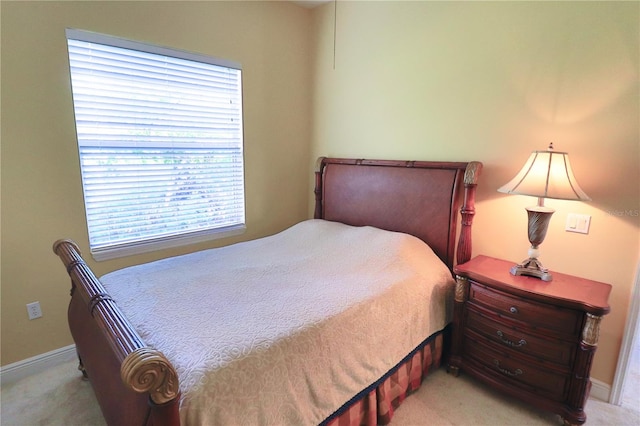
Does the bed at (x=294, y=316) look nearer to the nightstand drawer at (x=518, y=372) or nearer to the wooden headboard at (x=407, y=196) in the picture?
the wooden headboard at (x=407, y=196)

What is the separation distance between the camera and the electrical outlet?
213 cm

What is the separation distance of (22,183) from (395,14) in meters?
2.86

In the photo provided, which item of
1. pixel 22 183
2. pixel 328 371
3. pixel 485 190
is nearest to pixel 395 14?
pixel 485 190

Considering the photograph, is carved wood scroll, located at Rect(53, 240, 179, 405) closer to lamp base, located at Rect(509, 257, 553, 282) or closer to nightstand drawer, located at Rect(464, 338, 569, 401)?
nightstand drawer, located at Rect(464, 338, 569, 401)

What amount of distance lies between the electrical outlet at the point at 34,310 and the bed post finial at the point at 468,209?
9.36 feet

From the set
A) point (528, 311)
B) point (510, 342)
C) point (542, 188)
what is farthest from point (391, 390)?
point (542, 188)

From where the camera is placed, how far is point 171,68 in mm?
2498

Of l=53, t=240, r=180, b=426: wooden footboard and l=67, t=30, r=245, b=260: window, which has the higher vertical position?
l=67, t=30, r=245, b=260: window

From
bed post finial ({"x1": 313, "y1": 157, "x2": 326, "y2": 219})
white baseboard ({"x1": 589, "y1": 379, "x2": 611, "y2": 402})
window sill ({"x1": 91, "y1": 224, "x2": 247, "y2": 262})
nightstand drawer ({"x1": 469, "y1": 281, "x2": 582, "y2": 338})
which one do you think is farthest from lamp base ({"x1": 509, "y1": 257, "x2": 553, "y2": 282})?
window sill ({"x1": 91, "y1": 224, "x2": 247, "y2": 262})

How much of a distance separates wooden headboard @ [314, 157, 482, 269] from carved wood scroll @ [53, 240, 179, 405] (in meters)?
1.99

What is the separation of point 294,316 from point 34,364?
6.50ft

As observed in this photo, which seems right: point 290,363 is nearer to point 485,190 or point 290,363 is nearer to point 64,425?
point 64,425

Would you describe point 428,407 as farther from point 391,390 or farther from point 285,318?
point 285,318

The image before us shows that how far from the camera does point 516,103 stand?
6.93 ft
